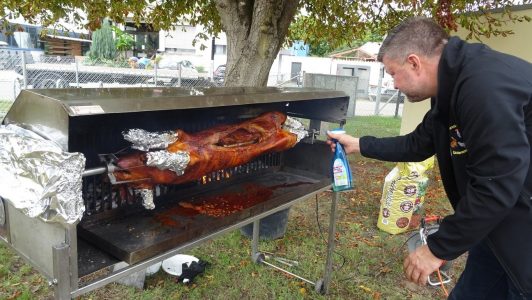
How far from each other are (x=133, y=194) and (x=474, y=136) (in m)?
1.64

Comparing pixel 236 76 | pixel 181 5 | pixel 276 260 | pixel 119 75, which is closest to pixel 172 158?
pixel 276 260

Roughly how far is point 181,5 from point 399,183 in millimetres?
4203

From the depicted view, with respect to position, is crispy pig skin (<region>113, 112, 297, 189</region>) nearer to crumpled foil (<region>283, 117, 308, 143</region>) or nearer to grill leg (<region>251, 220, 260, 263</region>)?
crumpled foil (<region>283, 117, 308, 143</region>)

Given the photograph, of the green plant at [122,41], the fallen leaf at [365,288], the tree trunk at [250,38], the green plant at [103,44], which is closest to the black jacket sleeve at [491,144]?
the fallen leaf at [365,288]

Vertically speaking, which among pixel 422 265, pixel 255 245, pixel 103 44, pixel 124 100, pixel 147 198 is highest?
pixel 103 44

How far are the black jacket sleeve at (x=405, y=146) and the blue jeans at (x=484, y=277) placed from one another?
0.59 meters

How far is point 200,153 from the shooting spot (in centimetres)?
206

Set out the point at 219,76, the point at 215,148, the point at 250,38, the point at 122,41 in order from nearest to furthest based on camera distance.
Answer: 1. the point at 215,148
2. the point at 250,38
3. the point at 219,76
4. the point at 122,41

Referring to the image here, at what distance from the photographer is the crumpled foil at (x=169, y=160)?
5.96 feet

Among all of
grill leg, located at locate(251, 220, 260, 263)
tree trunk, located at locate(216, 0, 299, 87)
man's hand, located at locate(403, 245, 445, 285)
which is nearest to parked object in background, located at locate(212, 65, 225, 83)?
tree trunk, located at locate(216, 0, 299, 87)

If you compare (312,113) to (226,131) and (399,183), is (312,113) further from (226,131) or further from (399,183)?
(399,183)

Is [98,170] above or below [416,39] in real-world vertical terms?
below

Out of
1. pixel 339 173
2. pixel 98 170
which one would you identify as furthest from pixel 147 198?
pixel 339 173

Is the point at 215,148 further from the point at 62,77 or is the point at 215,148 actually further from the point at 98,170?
the point at 62,77
